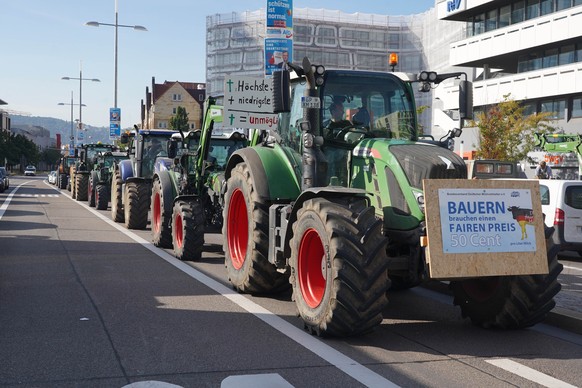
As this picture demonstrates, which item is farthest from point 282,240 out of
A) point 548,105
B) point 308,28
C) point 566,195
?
point 308,28

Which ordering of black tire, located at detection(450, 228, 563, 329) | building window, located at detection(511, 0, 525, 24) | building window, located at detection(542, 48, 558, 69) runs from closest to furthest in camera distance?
black tire, located at detection(450, 228, 563, 329), building window, located at detection(542, 48, 558, 69), building window, located at detection(511, 0, 525, 24)

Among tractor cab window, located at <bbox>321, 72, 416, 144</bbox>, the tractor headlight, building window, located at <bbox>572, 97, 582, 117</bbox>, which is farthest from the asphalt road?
building window, located at <bbox>572, 97, 582, 117</bbox>

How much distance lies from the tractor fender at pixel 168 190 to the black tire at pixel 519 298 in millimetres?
7416

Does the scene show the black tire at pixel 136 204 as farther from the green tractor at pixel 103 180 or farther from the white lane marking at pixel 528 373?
the white lane marking at pixel 528 373

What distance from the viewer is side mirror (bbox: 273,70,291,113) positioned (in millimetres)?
7316

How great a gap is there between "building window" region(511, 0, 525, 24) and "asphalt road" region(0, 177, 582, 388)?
3433cm

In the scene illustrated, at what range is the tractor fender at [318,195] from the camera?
6.96 meters

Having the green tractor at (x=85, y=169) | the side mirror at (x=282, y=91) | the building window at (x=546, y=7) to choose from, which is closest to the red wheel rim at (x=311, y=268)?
the side mirror at (x=282, y=91)

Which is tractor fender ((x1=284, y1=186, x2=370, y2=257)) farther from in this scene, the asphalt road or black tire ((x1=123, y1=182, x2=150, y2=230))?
black tire ((x1=123, y1=182, x2=150, y2=230))

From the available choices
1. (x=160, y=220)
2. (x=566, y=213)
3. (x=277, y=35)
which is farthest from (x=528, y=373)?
(x=277, y=35)

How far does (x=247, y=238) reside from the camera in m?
9.41

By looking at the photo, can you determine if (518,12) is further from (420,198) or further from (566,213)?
(420,198)

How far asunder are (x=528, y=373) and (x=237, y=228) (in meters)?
4.80

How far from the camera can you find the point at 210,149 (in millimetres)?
14203
